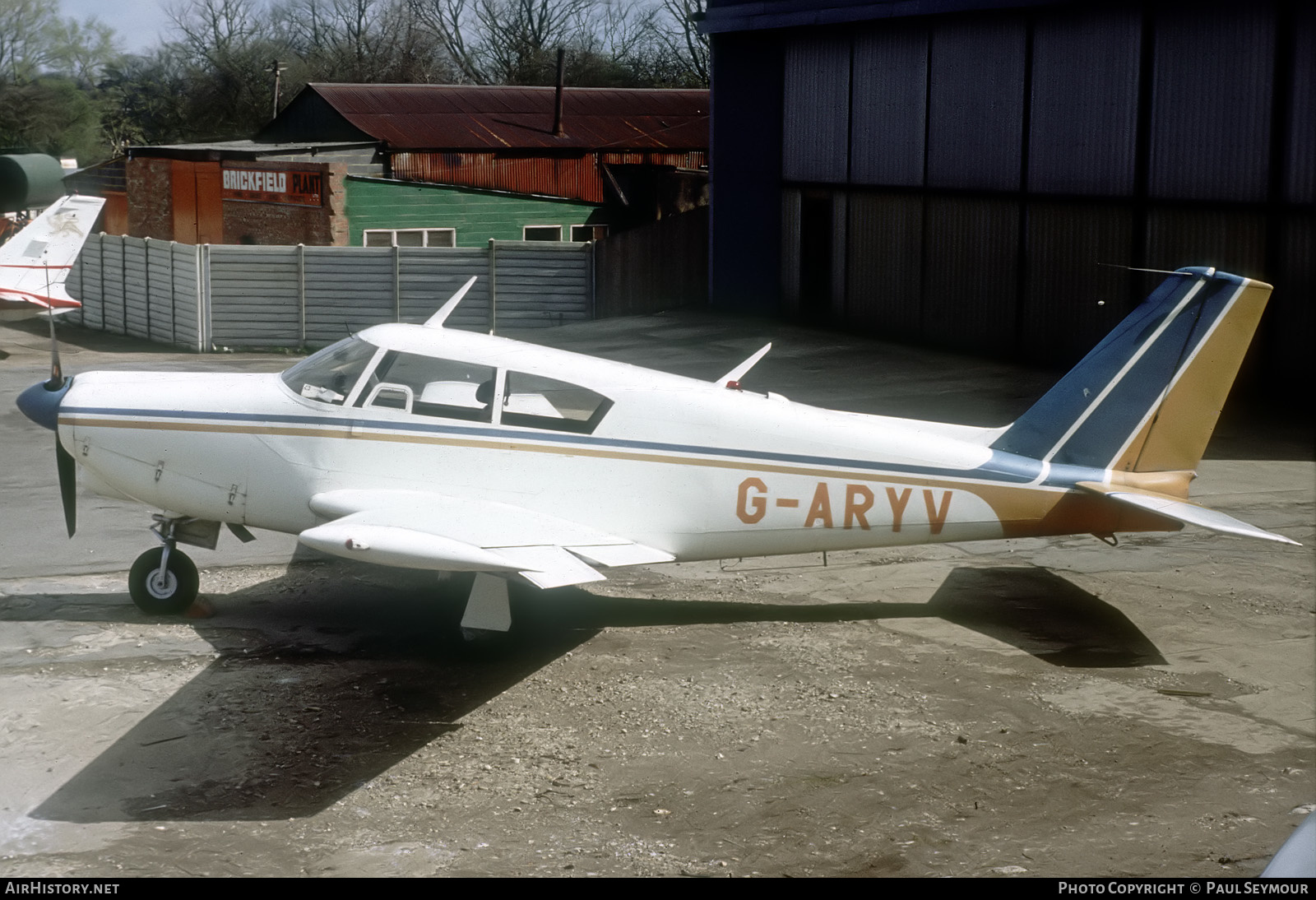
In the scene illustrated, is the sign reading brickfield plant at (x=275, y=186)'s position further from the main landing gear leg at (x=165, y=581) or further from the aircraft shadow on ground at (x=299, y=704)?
the main landing gear leg at (x=165, y=581)

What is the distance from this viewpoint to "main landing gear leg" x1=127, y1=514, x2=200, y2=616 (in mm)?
10047

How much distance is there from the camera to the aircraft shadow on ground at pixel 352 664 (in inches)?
288

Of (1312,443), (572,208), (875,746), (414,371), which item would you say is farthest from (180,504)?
(572,208)

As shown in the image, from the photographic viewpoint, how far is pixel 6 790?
7207mm

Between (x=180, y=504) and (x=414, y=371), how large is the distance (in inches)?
76.5

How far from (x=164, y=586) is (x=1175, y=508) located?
23.4 feet

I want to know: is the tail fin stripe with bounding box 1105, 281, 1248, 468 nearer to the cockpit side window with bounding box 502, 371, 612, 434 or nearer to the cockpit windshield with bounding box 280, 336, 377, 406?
the cockpit side window with bounding box 502, 371, 612, 434

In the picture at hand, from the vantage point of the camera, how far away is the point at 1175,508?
30.4 ft

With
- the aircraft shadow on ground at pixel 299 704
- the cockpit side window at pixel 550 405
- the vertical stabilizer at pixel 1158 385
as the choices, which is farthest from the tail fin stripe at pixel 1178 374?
the aircraft shadow on ground at pixel 299 704

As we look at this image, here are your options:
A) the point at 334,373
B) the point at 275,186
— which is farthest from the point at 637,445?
the point at 275,186

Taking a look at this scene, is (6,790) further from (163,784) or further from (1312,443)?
(1312,443)

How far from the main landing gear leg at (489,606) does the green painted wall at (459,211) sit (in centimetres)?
2358

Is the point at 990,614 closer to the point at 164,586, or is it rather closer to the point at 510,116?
the point at 164,586

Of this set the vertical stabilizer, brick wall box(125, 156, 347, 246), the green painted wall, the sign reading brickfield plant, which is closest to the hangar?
the green painted wall
